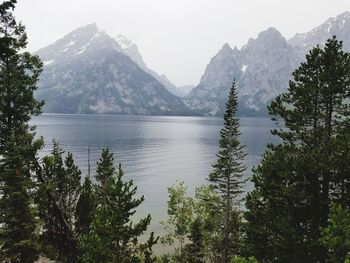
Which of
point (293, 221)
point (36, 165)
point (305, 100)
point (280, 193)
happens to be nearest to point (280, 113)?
point (305, 100)

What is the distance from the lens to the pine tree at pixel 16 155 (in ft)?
88.6

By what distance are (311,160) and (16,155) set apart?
67.5ft

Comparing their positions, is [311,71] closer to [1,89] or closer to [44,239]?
[1,89]

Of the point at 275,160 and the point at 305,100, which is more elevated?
the point at 305,100

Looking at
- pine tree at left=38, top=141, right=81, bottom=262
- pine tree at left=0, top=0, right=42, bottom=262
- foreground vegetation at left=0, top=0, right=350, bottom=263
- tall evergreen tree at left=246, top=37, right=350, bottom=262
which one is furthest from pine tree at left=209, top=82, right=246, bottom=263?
pine tree at left=0, top=0, right=42, bottom=262

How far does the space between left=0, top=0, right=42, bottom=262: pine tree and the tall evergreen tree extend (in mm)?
17659

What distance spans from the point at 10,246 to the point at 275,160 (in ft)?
65.7

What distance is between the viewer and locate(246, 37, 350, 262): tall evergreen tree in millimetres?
25703

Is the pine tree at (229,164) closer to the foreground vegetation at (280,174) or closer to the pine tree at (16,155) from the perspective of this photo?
the foreground vegetation at (280,174)

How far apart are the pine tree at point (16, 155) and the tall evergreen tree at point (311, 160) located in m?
17.7

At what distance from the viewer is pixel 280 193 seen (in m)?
27.6

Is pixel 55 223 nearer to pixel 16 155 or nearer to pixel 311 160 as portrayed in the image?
pixel 16 155

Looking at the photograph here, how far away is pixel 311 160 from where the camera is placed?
25.6 metres

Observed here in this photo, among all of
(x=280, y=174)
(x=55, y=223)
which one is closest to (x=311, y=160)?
(x=280, y=174)
